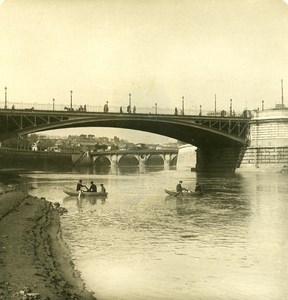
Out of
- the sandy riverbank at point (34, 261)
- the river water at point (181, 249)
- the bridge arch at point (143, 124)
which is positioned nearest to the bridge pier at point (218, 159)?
the bridge arch at point (143, 124)

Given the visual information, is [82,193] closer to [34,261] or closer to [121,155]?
[34,261]

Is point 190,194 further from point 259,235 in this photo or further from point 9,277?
point 9,277

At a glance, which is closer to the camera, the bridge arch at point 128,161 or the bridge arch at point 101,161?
the bridge arch at point 101,161

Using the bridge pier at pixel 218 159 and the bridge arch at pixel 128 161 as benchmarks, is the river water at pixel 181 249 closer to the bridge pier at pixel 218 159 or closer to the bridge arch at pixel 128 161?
the bridge pier at pixel 218 159

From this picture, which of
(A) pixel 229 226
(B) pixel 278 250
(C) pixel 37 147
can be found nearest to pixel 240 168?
(A) pixel 229 226

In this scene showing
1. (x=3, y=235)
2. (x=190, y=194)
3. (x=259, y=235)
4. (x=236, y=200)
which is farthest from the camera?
(x=190, y=194)

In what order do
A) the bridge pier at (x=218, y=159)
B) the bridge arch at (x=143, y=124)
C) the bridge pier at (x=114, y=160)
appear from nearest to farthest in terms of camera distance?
the bridge arch at (x=143, y=124)
the bridge pier at (x=218, y=159)
the bridge pier at (x=114, y=160)
